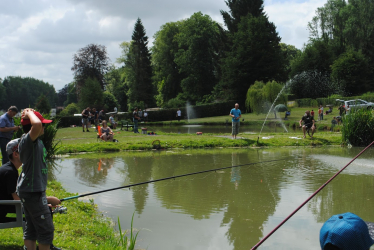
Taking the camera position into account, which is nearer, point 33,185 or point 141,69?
point 33,185

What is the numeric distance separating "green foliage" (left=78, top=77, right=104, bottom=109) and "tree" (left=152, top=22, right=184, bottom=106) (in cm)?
1591

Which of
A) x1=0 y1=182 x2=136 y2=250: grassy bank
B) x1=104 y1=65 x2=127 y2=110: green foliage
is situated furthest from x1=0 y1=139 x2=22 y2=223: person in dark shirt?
x1=104 y1=65 x2=127 y2=110: green foliage

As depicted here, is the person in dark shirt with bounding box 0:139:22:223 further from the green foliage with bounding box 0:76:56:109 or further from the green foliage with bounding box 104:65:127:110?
the green foliage with bounding box 0:76:56:109

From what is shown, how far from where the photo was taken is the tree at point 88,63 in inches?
2618

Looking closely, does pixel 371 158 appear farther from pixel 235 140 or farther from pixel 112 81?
pixel 112 81

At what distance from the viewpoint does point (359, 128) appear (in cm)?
1714

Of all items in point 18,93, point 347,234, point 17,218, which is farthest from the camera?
point 18,93

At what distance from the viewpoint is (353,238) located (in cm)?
272

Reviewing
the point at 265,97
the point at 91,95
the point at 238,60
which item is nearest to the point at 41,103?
the point at 91,95

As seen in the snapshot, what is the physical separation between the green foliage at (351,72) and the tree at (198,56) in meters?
19.1

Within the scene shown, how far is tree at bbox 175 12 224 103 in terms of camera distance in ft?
211

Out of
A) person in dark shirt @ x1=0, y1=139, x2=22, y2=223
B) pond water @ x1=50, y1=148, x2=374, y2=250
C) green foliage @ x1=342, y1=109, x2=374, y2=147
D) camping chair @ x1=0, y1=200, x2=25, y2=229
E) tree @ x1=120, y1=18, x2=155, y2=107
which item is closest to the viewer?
camping chair @ x1=0, y1=200, x2=25, y2=229

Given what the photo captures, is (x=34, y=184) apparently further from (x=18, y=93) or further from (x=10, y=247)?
(x=18, y=93)

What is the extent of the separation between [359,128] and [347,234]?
15.8 metres
